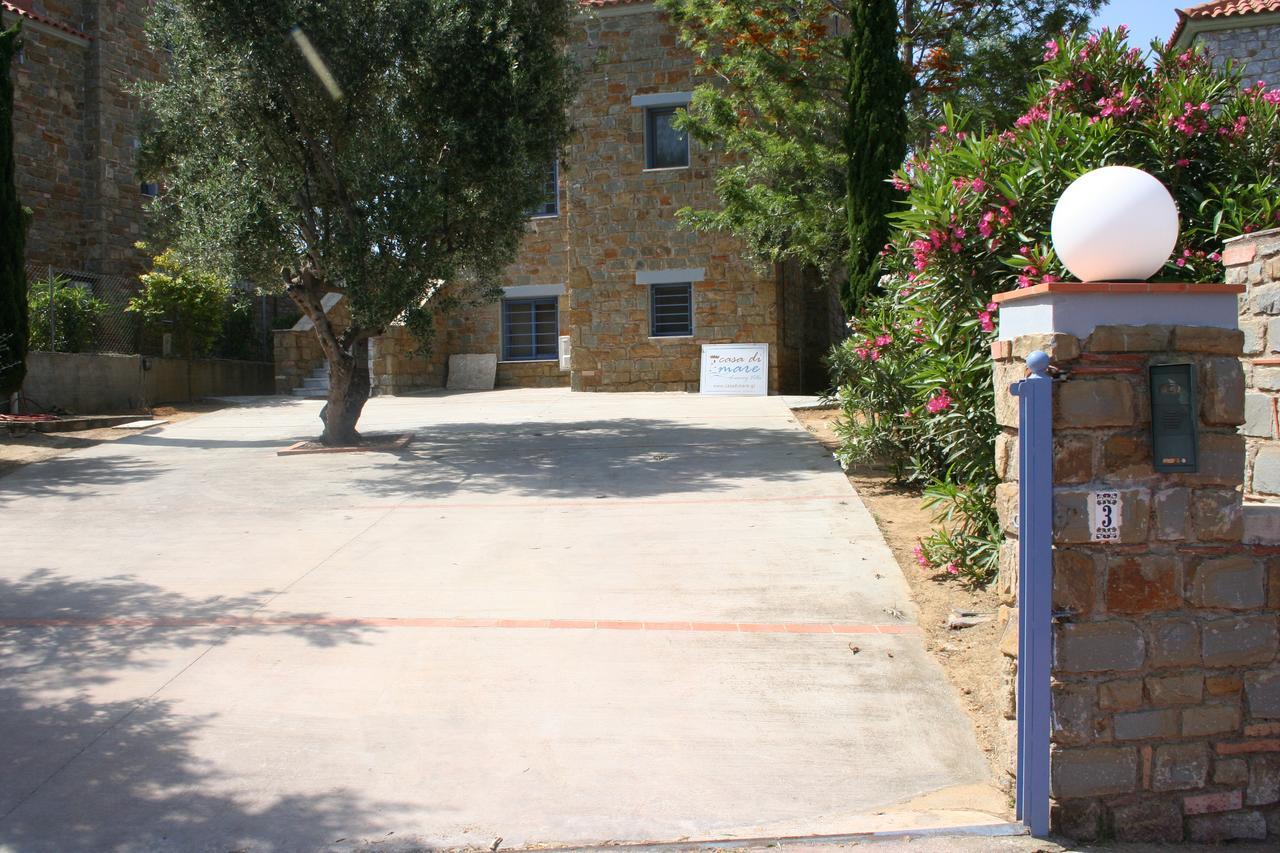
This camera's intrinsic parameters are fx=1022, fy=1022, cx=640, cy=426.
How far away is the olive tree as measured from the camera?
10883 millimetres

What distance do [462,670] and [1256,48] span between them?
16.9m

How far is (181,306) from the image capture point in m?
18.3

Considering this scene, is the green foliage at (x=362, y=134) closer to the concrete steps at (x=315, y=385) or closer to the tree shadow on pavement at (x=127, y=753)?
the tree shadow on pavement at (x=127, y=753)

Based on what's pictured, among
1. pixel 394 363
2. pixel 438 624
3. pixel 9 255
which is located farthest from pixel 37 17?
pixel 438 624

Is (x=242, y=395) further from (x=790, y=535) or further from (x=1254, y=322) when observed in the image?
(x=1254, y=322)

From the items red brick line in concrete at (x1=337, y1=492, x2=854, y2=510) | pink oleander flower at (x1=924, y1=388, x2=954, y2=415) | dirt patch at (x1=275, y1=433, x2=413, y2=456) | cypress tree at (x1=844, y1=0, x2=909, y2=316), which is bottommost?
red brick line in concrete at (x1=337, y1=492, x2=854, y2=510)

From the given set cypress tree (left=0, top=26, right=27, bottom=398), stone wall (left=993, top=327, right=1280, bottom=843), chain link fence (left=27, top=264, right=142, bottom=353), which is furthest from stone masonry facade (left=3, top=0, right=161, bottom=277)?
stone wall (left=993, top=327, right=1280, bottom=843)

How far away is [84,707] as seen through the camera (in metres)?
4.76

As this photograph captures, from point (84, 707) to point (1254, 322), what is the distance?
6.88m

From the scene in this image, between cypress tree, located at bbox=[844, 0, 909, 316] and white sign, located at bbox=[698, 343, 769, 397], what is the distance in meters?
6.75

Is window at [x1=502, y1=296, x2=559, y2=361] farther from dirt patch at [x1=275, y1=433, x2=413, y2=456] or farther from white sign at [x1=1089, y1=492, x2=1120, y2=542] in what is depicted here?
white sign at [x1=1089, y1=492, x2=1120, y2=542]

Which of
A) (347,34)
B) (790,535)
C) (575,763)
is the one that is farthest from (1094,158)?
(347,34)

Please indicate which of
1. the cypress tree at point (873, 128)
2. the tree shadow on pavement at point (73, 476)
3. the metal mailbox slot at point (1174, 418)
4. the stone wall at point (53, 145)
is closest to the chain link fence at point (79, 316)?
the stone wall at point (53, 145)

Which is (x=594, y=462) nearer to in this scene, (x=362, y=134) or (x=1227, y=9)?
(x=362, y=134)
